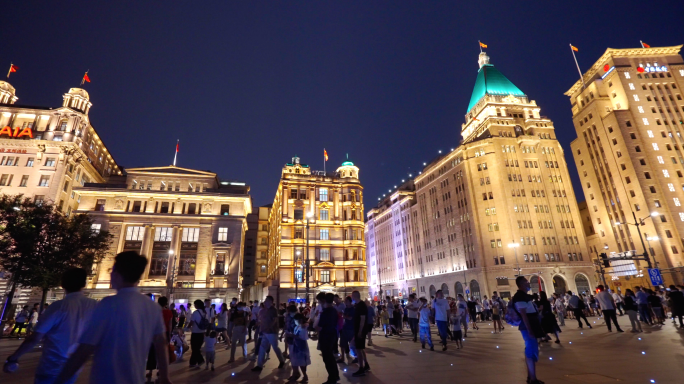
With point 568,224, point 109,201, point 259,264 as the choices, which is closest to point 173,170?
point 109,201

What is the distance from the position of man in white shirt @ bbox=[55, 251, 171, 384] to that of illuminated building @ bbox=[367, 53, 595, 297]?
65.3 m

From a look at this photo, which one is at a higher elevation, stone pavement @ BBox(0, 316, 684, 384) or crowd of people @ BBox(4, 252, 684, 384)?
crowd of people @ BBox(4, 252, 684, 384)

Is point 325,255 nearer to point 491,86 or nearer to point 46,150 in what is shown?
point 46,150

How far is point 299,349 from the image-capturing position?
30.1ft

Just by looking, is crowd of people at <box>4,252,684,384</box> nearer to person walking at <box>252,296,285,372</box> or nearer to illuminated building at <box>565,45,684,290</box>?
person walking at <box>252,296,285,372</box>

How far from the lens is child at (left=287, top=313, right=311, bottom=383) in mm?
9023

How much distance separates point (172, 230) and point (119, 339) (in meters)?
54.5

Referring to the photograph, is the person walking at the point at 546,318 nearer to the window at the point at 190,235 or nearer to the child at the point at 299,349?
the child at the point at 299,349

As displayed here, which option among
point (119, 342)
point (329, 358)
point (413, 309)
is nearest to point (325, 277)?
point (413, 309)

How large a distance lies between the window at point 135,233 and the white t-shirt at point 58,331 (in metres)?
53.0

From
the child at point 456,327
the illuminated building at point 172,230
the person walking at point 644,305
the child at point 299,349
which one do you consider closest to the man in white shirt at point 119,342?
the child at point 299,349

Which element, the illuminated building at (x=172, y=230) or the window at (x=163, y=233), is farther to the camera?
the window at (x=163, y=233)

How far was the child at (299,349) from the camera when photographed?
9023 mm

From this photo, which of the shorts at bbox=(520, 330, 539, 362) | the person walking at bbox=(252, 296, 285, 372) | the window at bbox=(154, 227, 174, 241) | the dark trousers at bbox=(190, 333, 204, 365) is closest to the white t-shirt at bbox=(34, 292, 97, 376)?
the person walking at bbox=(252, 296, 285, 372)
